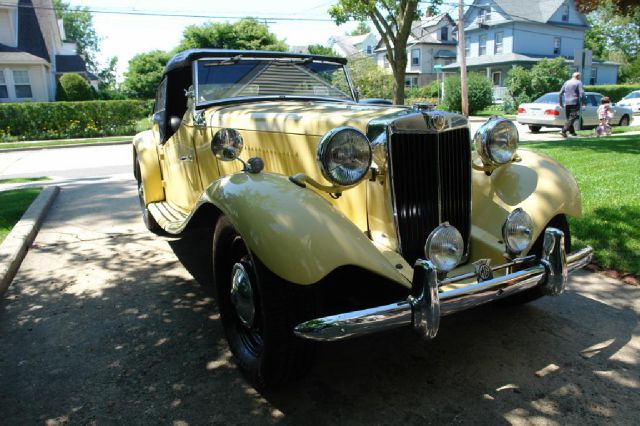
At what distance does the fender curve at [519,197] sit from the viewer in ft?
10.0

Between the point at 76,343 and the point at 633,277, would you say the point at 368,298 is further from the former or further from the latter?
the point at 633,277

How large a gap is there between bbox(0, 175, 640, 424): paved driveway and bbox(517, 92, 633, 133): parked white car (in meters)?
12.8

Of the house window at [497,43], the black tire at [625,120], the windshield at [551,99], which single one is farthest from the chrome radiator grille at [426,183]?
the house window at [497,43]

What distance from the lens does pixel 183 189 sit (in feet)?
15.0

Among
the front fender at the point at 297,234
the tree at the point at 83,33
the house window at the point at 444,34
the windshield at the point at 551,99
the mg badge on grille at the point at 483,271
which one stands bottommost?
the mg badge on grille at the point at 483,271

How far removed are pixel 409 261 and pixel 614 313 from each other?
1.63 metres

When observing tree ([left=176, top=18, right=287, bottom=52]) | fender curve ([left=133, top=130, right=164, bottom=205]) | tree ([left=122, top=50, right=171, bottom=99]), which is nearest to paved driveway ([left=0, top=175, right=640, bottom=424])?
fender curve ([left=133, top=130, right=164, bottom=205])

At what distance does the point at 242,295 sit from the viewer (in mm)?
2643

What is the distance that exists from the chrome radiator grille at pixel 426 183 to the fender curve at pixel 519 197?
0.78 ft

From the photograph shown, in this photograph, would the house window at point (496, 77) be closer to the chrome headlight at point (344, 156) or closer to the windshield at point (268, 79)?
the windshield at point (268, 79)

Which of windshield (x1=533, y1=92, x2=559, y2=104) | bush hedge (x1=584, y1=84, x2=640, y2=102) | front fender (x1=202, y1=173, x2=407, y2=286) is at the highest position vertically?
bush hedge (x1=584, y1=84, x2=640, y2=102)

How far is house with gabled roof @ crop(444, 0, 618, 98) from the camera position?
117 ft

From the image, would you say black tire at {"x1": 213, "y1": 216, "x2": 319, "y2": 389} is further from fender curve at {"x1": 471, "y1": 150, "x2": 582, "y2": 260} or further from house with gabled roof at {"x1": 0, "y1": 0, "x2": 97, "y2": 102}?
house with gabled roof at {"x1": 0, "y1": 0, "x2": 97, "y2": 102}

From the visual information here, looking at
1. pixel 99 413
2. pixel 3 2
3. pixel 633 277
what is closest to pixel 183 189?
pixel 99 413
